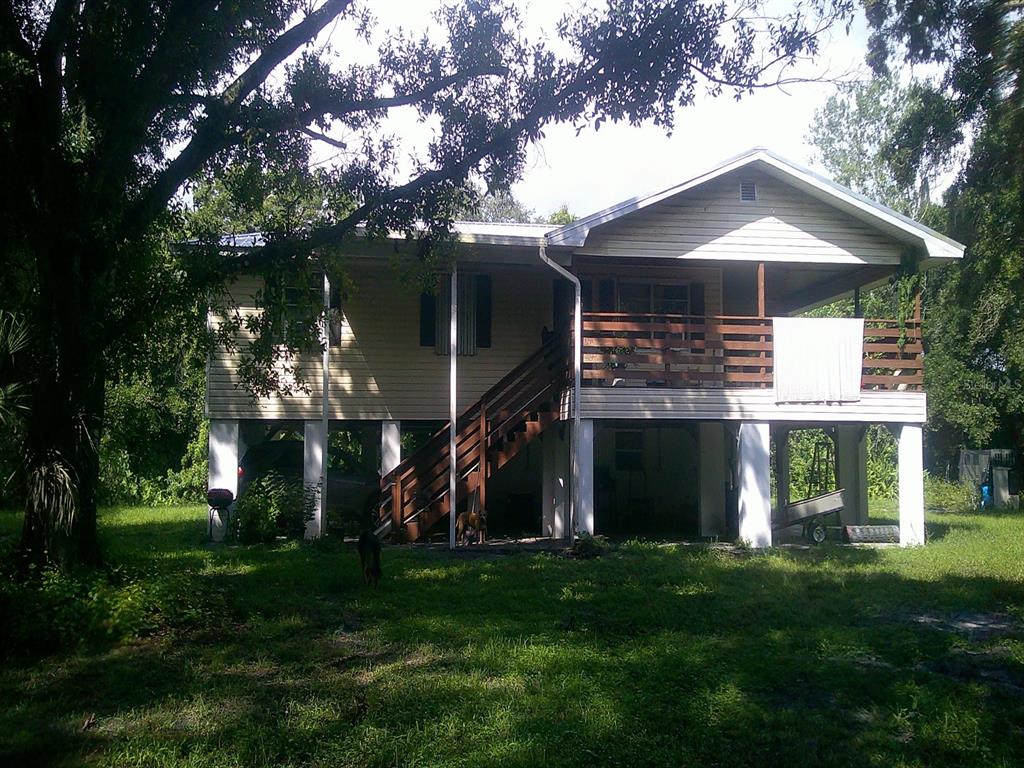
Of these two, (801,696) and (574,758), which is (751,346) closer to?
(801,696)

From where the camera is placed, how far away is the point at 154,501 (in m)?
24.9

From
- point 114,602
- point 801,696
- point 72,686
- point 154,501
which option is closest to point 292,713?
point 72,686

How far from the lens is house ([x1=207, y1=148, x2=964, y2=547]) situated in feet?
48.4

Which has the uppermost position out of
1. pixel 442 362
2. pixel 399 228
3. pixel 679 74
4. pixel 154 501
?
pixel 679 74

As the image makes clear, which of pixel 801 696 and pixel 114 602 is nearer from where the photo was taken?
pixel 801 696

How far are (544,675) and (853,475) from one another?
12.1m

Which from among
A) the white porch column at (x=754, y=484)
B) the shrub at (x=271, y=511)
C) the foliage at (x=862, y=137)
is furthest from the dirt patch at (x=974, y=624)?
the foliage at (x=862, y=137)

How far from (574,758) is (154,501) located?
71.4 ft

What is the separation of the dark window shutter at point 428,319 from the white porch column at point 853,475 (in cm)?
777

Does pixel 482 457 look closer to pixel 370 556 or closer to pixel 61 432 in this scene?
pixel 370 556

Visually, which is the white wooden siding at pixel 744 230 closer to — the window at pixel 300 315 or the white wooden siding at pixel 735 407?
the white wooden siding at pixel 735 407

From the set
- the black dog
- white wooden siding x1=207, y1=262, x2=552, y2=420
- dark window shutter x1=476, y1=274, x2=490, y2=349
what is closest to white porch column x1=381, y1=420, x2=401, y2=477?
white wooden siding x1=207, y1=262, x2=552, y2=420

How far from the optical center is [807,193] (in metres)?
15.2

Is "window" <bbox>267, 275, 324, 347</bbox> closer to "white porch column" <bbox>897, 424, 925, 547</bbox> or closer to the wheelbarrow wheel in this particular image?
the wheelbarrow wheel
